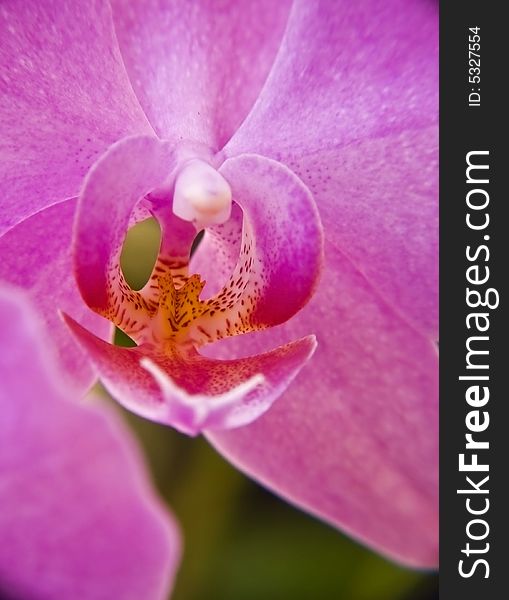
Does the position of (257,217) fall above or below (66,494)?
above

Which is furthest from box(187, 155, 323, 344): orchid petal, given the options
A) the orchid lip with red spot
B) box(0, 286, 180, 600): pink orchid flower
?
box(0, 286, 180, 600): pink orchid flower

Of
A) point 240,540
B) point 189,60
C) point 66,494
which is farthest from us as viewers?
point 240,540

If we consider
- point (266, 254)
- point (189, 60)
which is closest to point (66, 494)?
point (266, 254)

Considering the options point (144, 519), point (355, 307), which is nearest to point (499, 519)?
point (355, 307)

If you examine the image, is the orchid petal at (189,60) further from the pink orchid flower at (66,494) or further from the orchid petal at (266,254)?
the pink orchid flower at (66,494)

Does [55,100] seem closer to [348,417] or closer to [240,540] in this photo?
[348,417]

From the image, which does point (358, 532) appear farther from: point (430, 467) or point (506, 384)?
point (506, 384)
